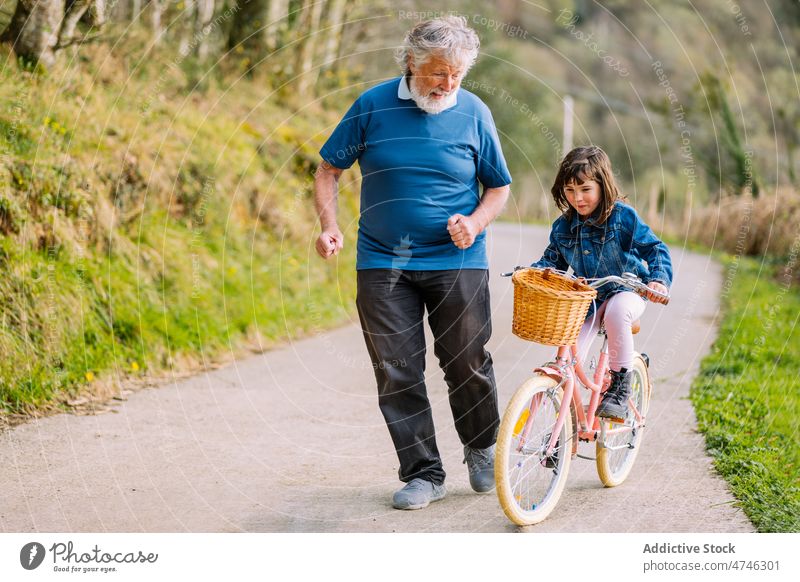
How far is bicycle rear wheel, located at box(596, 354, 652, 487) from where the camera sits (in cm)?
446

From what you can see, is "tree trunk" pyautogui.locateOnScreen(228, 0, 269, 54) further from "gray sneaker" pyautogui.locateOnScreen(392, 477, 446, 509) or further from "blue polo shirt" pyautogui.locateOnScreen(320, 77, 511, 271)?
"gray sneaker" pyautogui.locateOnScreen(392, 477, 446, 509)

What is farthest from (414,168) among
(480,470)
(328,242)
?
(480,470)

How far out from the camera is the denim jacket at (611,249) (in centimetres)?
410

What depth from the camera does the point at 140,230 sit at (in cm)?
713

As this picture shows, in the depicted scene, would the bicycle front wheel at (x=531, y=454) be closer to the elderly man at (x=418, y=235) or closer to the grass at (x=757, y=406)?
the elderly man at (x=418, y=235)

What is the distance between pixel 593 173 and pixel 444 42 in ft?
2.51

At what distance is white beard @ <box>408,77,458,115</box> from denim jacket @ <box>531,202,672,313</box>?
65cm

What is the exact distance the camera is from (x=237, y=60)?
10.9 metres

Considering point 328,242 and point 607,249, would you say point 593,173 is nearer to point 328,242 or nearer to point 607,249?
point 607,249

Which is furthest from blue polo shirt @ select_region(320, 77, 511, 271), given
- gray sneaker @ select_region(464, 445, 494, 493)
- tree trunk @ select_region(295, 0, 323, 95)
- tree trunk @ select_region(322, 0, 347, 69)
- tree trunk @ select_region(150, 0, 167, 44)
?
tree trunk @ select_region(322, 0, 347, 69)

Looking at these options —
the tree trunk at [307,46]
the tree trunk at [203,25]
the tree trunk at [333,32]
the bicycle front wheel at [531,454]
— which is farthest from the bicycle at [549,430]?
the tree trunk at [333,32]
